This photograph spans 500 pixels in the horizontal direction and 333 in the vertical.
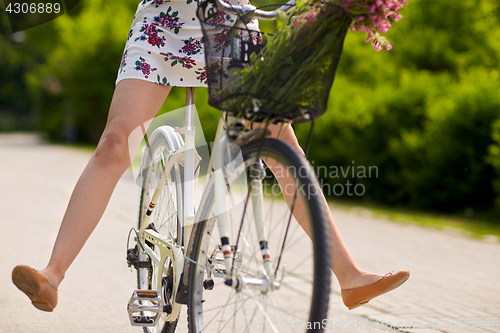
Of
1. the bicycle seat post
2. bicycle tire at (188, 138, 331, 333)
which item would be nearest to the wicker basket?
bicycle tire at (188, 138, 331, 333)

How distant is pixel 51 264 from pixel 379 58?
1348 centimetres

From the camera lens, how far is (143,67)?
8.22 ft

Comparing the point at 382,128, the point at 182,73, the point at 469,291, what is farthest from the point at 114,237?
the point at 382,128

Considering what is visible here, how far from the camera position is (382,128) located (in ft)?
34.2

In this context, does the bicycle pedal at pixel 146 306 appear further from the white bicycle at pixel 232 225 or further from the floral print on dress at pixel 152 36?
the floral print on dress at pixel 152 36

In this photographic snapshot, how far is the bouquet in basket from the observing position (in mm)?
1874

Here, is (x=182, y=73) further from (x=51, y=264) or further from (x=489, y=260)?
(x=489, y=260)

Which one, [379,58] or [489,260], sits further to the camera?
[379,58]

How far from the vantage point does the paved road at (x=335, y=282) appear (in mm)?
3471

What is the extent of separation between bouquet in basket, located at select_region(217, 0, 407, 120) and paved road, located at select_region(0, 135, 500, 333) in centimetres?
184

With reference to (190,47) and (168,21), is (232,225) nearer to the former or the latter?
(190,47)

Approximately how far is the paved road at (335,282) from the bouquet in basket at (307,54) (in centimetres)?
184

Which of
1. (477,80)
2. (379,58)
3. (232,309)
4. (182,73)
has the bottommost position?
(232,309)

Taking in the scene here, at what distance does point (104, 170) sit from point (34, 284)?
0.50 m
